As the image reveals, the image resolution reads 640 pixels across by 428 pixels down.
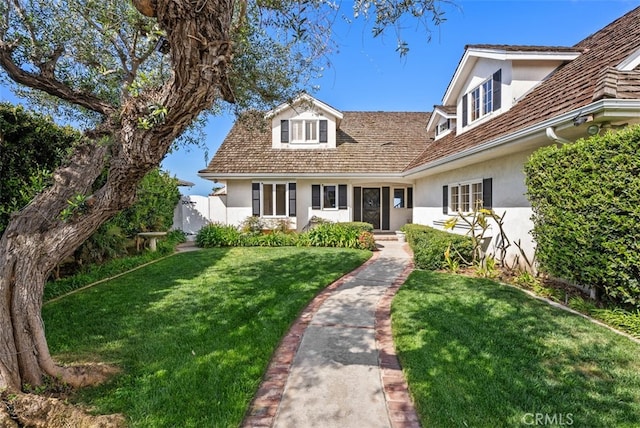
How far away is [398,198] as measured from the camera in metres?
17.9

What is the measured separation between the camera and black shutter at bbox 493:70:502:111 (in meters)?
9.70

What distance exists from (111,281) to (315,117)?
497 inches

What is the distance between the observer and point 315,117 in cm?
1677

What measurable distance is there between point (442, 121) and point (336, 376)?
48.2 feet

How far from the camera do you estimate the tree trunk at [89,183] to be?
2662 mm

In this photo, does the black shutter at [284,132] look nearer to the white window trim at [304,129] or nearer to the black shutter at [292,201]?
the white window trim at [304,129]

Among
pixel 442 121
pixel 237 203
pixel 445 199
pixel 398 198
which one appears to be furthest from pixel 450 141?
pixel 237 203

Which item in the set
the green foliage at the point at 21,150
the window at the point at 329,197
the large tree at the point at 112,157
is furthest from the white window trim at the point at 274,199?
the large tree at the point at 112,157

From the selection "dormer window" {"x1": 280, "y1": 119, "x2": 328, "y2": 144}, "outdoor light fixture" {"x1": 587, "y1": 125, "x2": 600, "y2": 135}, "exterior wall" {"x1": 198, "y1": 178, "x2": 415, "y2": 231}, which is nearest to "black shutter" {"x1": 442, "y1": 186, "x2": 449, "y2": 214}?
"exterior wall" {"x1": 198, "y1": 178, "x2": 415, "y2": 231}

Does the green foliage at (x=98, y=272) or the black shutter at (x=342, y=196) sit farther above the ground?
the black shutter at (x=342, y=196)

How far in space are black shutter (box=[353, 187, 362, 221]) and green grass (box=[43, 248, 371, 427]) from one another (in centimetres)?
906

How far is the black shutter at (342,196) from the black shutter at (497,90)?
25.9ft

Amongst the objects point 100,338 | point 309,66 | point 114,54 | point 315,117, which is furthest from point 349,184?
point 100,338

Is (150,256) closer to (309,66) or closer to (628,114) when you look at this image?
(309,66)
